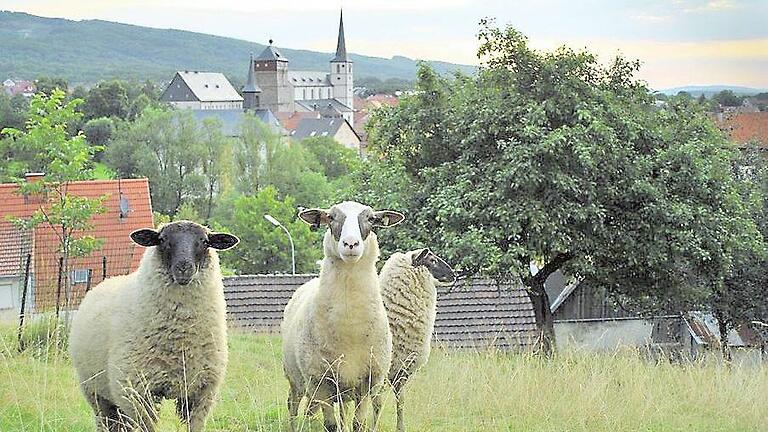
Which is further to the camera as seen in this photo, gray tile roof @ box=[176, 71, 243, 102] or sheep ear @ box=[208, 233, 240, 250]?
gray tile roof @ box=[176, 71, 243, 102]

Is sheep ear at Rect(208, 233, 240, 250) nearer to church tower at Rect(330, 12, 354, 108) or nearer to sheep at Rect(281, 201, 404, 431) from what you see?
sheep at Rect(281, 201, 404, 431)

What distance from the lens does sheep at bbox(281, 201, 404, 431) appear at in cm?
563

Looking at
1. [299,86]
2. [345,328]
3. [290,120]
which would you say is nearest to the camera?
[345,328]

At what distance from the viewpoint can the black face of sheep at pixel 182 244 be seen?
17.0 feet

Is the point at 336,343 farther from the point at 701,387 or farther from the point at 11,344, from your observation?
the point at 11,344

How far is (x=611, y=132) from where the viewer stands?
44.4ft

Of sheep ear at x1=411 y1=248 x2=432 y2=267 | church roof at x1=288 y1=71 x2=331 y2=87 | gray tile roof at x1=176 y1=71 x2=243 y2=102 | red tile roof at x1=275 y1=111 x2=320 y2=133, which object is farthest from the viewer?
church roof at x1=288 y1=71 x2=331 y2=87

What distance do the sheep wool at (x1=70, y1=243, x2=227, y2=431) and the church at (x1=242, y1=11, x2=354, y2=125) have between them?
132257mm

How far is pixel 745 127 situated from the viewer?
2000 cm

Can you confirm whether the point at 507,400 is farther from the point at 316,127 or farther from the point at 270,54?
the point at 270,54

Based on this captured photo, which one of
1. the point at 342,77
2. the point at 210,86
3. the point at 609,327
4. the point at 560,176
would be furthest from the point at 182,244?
the point at 342,77

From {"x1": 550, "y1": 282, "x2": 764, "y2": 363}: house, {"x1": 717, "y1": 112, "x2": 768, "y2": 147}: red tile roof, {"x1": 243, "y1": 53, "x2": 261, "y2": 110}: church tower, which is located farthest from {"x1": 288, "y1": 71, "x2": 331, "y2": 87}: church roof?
Result: {"x1": 717, "y1": 112, "x2": 768, "y2": 147}: red tile roof

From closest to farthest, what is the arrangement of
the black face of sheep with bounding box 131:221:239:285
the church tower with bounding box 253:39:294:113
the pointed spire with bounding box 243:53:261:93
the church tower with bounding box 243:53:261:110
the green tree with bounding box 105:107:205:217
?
1. the black face of sheep with bounding box 131:221:239:285
2. the green tree with bounding box 105:107:205:217
3. the church tower with bounding box 243:53:261:110
4. the pointed spire with bounding box 243:53:261:93
5. the church tower with bounding box 253:39:294:113

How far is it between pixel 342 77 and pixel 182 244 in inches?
6630
